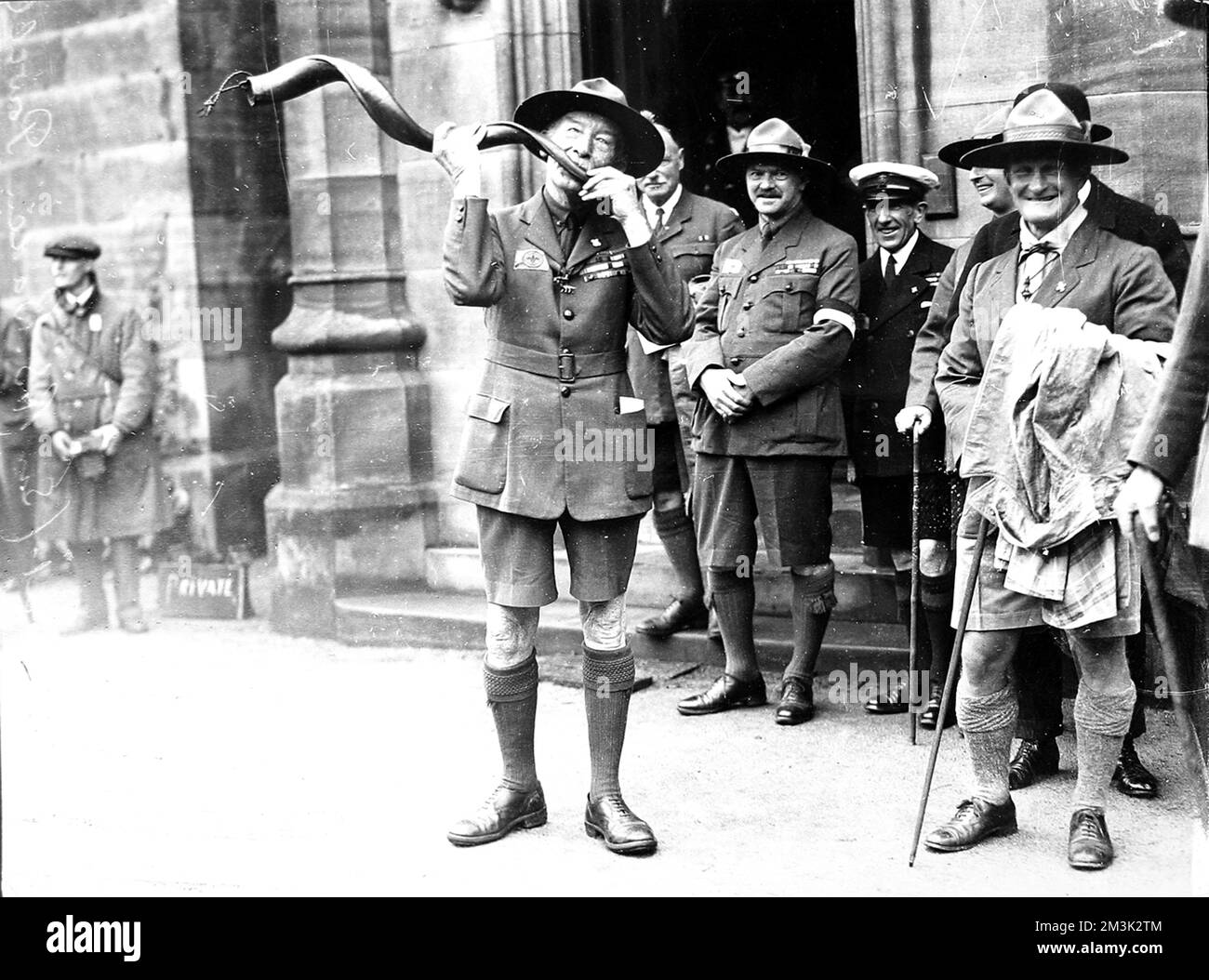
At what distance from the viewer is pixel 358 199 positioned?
8.48 meters

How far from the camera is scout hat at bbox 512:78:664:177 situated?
505 cm

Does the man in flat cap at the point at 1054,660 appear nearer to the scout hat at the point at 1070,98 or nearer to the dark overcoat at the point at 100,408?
the scout hat at the point at 1070,98

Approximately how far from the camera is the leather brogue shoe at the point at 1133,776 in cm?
537

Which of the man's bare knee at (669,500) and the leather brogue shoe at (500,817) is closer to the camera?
the leather brogue shoe at (500,817)

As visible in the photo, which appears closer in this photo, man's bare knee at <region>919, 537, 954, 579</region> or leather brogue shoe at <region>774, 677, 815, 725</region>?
man's bare knee at <region>919, 537, 954, 579</region>

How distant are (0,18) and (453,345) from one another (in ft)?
12.1

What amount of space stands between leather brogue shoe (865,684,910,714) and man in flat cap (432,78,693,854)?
169cm

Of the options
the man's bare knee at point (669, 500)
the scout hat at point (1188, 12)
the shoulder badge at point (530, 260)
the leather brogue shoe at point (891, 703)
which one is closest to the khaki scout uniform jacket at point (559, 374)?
the shoulder badge at point (530, 260)

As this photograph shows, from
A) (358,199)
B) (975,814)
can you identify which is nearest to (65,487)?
(358,199)

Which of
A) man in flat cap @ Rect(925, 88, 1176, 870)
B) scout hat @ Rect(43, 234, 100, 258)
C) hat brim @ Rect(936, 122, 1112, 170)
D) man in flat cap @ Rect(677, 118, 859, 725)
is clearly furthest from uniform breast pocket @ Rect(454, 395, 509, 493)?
scout hat @ Rect(43, 234, 100, 258)

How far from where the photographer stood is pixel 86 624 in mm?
8656

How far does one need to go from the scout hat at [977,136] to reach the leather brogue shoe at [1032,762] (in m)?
2.19

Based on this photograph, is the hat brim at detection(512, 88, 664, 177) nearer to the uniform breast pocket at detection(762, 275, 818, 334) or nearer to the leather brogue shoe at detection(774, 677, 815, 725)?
the uniform breast pocket at detection(762, 275, 818, 334)

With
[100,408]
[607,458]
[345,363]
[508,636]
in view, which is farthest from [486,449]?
[100,408]
